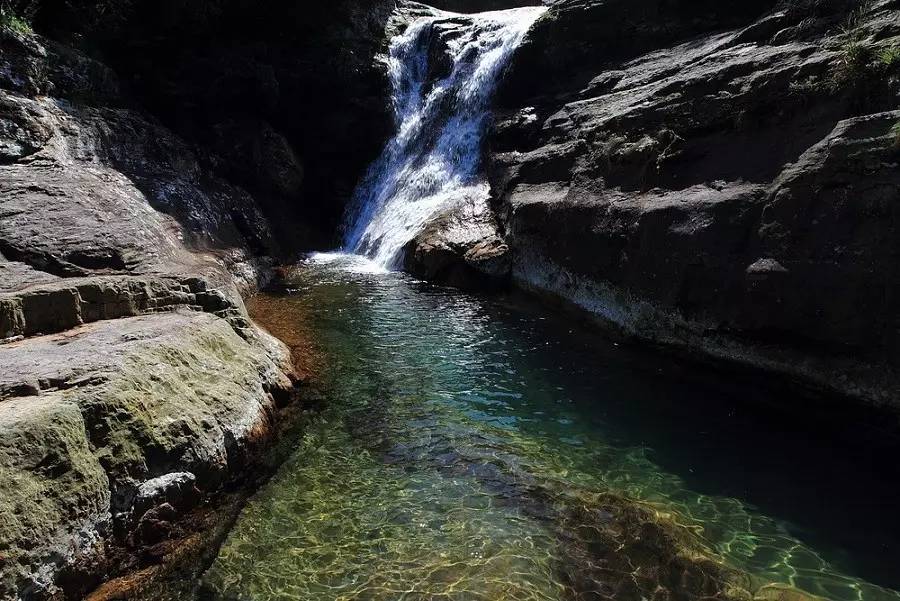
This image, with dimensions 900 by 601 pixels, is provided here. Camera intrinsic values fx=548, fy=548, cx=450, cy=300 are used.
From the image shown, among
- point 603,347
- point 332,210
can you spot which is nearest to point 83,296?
point 603,347

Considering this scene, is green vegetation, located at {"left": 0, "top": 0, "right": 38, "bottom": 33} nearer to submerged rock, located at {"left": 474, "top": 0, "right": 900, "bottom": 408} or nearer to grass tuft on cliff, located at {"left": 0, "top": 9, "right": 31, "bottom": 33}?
grass tuft on cliff, located at {"left": 0, "top": 9, "right": 31, "bottom": 33}

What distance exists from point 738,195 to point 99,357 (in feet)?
30.6

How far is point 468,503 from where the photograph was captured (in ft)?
19.2

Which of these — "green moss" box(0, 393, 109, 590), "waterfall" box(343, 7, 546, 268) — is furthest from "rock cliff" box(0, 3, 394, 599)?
"waterfall" box(343, 7, 546, 268)

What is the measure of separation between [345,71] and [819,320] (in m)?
19.6

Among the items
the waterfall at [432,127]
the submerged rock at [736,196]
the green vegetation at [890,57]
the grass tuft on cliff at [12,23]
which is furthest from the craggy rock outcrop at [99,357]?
the green vegetation at [890,57]

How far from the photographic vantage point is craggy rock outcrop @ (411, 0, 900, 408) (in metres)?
7.34

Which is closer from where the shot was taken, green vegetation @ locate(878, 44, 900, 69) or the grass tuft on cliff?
green vegetation @ locate(878, 44, 900, 69)

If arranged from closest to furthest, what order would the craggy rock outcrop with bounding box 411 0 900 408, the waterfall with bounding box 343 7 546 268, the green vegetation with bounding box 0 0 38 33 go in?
the craggy rock outcrop with bounding box 411 0 900 408 → the green vegetation with bounding box 0 0 38 33 → the waterfall with bounding box 343 7 546 268

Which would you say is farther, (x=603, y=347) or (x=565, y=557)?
(x=603, y=347)

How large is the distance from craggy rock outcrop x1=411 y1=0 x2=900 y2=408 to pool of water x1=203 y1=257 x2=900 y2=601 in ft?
3.18

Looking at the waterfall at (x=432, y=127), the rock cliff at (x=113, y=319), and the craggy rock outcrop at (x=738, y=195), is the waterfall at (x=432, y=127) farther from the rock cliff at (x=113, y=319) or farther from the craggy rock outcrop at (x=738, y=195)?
the rock cliff at (x=113, y=319)

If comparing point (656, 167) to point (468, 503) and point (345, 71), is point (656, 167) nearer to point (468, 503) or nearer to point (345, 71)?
point (468, 503)

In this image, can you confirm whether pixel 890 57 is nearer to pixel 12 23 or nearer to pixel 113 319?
pixel 113 319
